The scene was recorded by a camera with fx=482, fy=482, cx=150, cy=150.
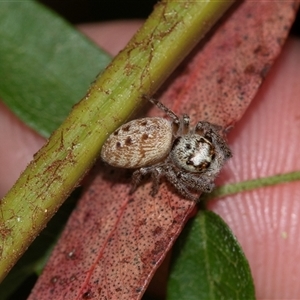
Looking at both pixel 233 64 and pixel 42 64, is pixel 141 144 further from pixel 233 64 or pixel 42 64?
pixel 42 64

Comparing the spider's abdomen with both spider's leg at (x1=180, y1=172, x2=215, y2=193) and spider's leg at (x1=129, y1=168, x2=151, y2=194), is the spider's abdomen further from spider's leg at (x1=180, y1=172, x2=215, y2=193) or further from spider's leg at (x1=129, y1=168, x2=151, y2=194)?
spider's leg at (x1=180, y1=172, x2=215, y2=193)

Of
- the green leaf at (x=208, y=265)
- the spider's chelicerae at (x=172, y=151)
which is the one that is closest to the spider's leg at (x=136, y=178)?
the spider's chelicerae at (x=172, y=151)

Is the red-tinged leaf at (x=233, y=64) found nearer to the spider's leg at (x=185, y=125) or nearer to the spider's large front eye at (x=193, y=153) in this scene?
the spider's leg at (x=185, y=125)

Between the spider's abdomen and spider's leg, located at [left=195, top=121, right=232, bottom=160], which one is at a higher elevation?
spider's leg, located at [left=195, top=121, right=232, bottom=160]

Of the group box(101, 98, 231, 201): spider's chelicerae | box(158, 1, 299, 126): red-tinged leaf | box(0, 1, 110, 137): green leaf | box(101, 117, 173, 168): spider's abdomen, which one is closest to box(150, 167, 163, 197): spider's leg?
box(101, 98, 231, 201): spider's chelicerae

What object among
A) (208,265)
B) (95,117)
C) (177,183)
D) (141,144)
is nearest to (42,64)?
(141,144)

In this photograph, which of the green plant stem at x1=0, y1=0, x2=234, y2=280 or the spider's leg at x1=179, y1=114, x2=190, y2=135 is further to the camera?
the spider's leg at x1=179, y1=114, x2=190, y2=135

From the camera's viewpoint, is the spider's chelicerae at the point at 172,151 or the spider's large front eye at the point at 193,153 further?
the spider's large front eye at the point at 193,153
